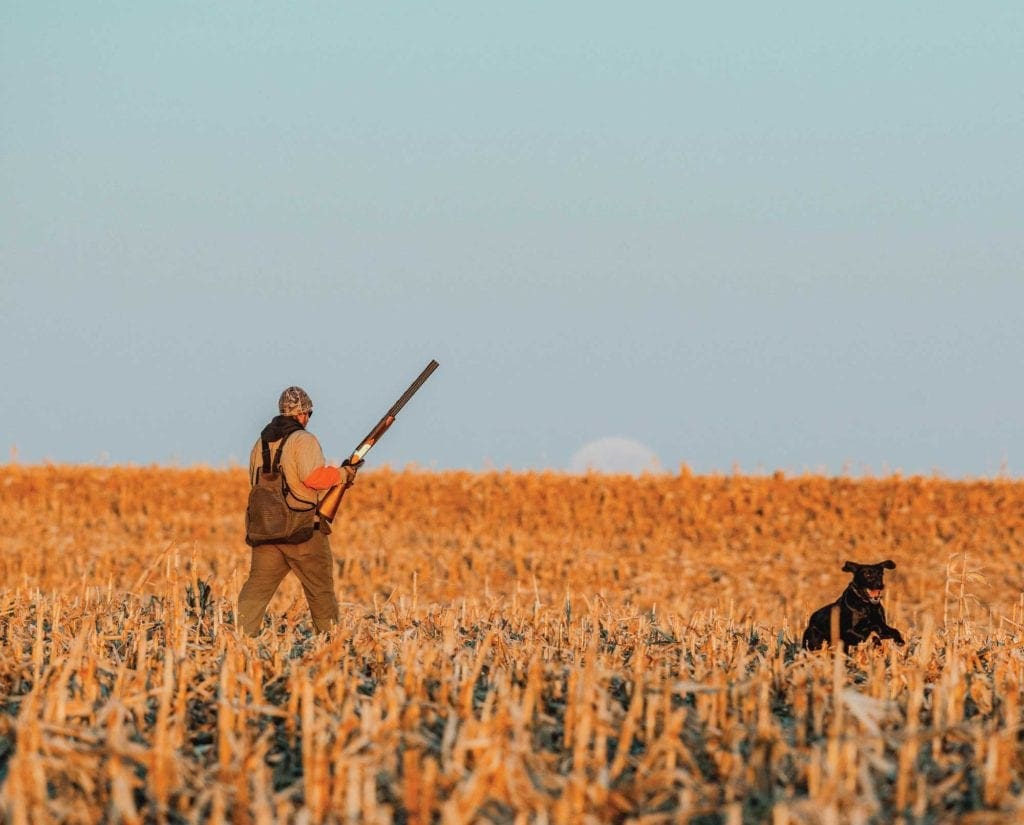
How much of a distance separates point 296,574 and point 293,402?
136 cm

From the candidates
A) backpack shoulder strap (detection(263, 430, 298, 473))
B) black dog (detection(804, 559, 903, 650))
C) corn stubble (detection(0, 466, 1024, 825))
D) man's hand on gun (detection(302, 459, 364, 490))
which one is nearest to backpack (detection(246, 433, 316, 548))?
backpack shoulder strap (detection(263, 430, 298, 473))

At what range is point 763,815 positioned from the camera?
14.2 feet

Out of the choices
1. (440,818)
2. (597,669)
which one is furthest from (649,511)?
(440,818)

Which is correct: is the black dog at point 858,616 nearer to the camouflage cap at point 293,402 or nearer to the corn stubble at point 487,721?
the corn stubble at point 487,721

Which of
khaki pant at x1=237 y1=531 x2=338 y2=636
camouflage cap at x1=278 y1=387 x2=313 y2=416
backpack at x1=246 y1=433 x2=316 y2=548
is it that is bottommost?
khaki pant at x1=237 y1=531 x2=338 y2=636

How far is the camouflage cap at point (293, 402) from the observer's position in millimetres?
10000

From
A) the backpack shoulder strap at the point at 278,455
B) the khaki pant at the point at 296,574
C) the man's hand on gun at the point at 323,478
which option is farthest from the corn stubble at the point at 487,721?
the man's hand on gun at the point at 323,478

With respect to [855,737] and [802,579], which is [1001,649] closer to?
[855,737]

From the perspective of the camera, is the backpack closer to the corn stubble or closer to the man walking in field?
the man walking in field

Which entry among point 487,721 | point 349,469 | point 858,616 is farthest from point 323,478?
point 487,721

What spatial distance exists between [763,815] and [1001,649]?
12.8 feet

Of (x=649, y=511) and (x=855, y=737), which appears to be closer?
(x=855, y=737)

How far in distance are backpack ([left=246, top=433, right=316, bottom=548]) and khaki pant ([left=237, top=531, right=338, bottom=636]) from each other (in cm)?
10

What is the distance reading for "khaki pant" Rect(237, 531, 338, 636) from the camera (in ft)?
32.7
